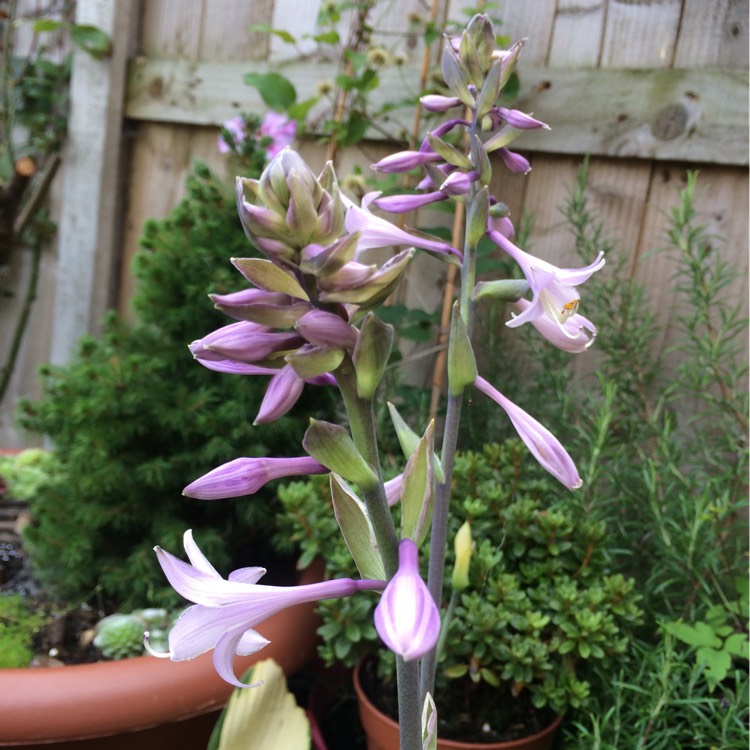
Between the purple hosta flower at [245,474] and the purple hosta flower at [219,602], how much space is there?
5 centimetres

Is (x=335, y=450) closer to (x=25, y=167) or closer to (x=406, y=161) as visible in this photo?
(x=406, y=161)

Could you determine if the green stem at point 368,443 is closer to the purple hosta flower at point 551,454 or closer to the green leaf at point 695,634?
the purple hosta flower at point 551,454

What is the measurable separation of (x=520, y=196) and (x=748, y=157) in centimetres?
43

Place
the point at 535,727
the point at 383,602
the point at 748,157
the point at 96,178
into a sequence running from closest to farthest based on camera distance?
the point at 383,602
the point at 535,727
the point at 748,157
the point at 96,178

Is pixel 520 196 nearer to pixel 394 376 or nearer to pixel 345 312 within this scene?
pixel 394 376

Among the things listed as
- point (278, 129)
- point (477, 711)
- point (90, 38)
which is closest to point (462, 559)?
point (477, 711)

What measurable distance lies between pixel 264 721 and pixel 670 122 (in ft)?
3.95

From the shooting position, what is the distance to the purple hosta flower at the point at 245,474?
45 cm

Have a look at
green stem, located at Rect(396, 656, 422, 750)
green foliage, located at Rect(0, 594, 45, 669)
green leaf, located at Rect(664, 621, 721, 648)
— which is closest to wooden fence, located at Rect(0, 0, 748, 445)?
green leaf, located at Rect(664, 621, 721, 648)

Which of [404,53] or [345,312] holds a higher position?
[404,53]

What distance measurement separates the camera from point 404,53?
1.61 m

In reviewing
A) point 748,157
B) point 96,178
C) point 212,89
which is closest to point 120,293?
point 96,178

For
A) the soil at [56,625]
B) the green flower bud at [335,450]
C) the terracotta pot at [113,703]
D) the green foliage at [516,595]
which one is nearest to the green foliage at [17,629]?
the soil at [56,625]

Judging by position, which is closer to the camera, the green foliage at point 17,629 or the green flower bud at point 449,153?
the green flower bud at point 449,153
